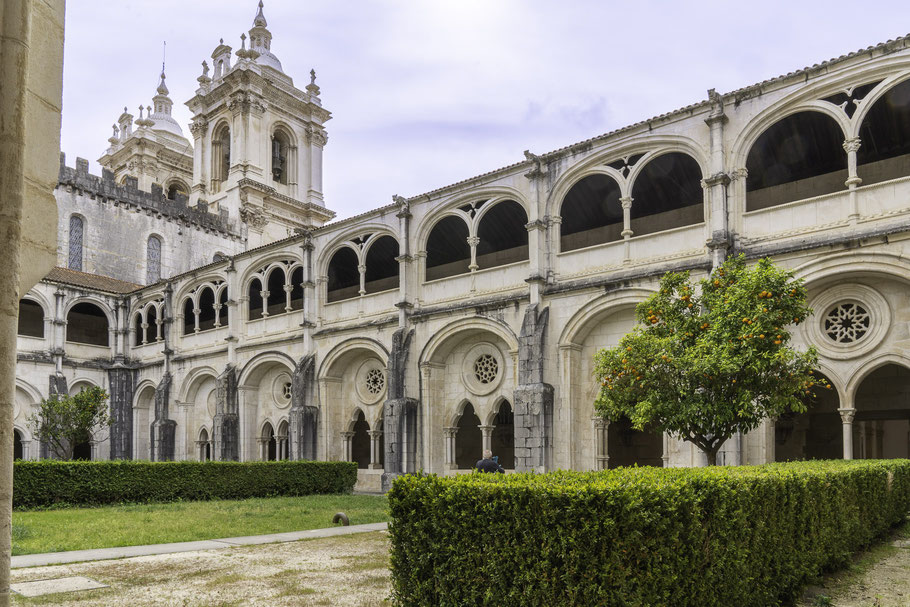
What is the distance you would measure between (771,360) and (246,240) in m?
33.2

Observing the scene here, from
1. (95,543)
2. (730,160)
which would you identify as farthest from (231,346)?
(730,160)

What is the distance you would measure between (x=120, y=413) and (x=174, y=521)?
21808mm

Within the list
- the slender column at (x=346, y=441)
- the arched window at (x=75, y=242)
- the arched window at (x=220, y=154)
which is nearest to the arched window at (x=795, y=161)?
the slender column at (x=346, y=441)

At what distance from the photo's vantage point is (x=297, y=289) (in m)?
28.5

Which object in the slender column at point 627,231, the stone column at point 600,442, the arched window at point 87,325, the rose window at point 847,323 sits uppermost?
the slender column at point 627,231

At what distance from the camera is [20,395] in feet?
101

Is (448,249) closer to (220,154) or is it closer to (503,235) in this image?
(503,235)

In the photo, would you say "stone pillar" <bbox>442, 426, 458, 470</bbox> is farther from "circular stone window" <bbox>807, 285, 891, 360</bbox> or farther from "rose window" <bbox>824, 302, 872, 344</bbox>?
"rose window" <bbox>824, 302, 872, 344</bbox>

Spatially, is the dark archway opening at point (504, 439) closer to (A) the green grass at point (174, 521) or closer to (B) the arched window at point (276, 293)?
(A) the green grass at point (174, 521)

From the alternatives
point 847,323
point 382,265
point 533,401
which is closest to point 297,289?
point 382,265

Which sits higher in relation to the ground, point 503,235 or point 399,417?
point 503,235

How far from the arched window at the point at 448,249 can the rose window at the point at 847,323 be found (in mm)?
11033

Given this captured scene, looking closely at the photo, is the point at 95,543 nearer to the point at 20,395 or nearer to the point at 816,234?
the point at 816,234

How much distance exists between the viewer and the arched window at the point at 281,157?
135 ft
